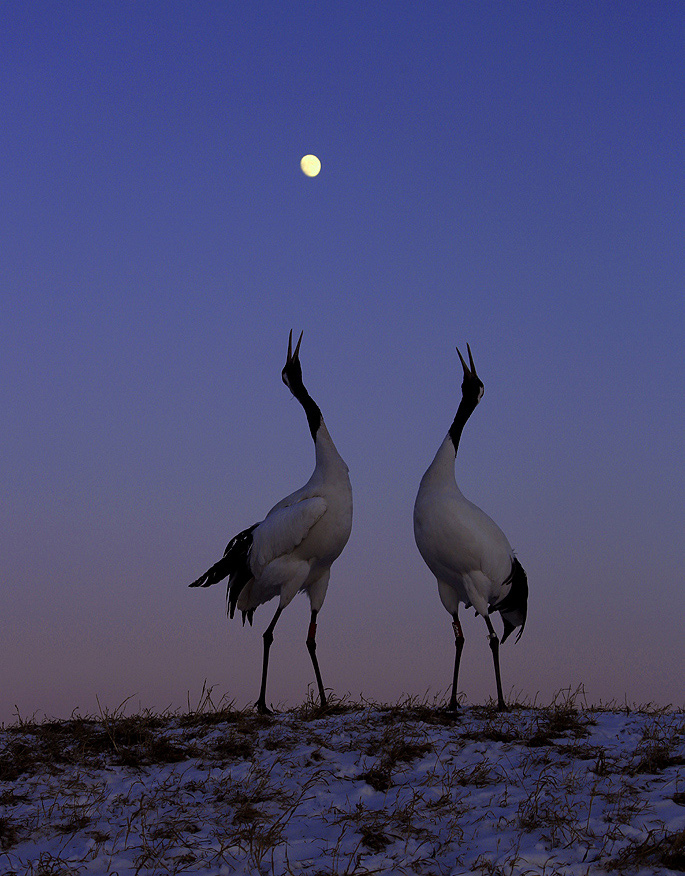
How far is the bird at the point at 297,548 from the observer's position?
10.3m

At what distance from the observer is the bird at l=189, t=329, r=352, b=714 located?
33.9ft

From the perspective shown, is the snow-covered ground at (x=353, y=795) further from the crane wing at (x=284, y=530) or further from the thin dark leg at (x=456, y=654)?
the crane wing at (x=284, y=530)

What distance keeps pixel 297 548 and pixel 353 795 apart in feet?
13.4

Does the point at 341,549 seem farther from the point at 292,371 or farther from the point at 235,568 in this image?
the point at 292,371

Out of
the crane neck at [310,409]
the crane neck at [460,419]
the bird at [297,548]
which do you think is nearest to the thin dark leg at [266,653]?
the bird at [297,548]

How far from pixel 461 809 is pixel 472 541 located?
3689mm

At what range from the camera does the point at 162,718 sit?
9.35 m

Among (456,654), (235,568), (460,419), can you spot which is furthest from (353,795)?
(460,419)

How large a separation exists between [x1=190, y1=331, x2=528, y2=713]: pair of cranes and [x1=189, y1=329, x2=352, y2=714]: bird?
12mm

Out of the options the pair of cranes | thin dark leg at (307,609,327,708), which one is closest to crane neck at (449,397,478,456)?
the pair of cranes

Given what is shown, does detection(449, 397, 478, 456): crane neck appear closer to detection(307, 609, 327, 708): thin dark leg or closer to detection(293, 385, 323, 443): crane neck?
detection(293, 385, 323, 443): crane neck

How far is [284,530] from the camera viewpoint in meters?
10.3

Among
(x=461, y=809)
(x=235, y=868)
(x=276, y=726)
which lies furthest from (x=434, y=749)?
(x=235, y=868)

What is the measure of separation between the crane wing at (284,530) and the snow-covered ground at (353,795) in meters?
2.12
